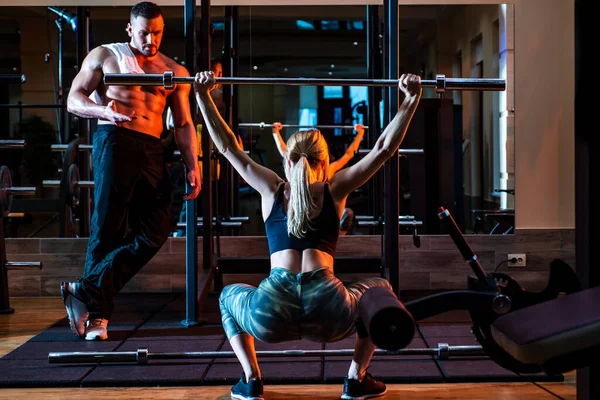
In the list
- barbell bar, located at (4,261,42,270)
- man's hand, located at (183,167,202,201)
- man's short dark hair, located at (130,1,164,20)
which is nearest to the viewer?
man's short dark hair, located at (130,1,164,20)

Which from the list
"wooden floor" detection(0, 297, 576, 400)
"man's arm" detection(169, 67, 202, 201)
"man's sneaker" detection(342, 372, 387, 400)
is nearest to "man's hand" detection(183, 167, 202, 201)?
"man's arm" detection(169, 67, 202, 201)

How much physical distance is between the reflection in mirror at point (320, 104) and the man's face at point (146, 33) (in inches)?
46.4

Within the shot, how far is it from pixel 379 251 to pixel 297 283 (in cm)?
280

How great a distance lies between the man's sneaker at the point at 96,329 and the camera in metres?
3.71

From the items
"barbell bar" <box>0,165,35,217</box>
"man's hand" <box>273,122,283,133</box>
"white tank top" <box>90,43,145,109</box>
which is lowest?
"barbell bar" <box>0,165,35,217</box>

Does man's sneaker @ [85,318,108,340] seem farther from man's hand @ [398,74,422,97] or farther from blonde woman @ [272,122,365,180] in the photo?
man's hand @ [398,74,422,97]

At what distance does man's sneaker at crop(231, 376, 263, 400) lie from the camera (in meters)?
2.61

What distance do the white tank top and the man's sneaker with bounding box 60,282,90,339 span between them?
2.81 feet

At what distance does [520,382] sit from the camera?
291 centimetres

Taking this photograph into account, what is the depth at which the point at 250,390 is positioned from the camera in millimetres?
2623

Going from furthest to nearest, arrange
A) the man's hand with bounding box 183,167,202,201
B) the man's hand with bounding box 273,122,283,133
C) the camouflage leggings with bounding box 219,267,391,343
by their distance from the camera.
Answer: the man's hand with bounding box 273,122,283,133 → the man's hand with bounding box 183,167,202,201 → the camouflage leggings with bounding box 219,267,391,343

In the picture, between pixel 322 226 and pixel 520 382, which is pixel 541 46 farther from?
pixel 322 226

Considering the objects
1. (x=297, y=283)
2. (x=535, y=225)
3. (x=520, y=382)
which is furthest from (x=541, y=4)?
(x=297, y=283)

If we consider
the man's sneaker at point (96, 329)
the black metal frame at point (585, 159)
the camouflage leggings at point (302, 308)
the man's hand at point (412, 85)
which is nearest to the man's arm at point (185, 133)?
the man's sneaker at point (96, 329)
